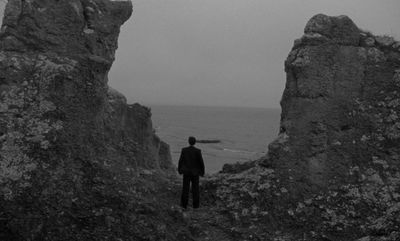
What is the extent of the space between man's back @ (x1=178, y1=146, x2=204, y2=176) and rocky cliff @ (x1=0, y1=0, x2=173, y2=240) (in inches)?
41.8

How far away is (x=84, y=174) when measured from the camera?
988cm

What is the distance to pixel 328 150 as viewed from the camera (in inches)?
436

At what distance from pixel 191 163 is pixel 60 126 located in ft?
9.93

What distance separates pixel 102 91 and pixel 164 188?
8.67ft

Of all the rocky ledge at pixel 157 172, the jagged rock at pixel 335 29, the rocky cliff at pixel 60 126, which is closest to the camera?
the rocky cliff at pixel 60 126

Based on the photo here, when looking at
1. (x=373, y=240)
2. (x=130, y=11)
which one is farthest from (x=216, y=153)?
(x=373, y=240)

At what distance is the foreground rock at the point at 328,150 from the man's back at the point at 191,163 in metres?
0.66

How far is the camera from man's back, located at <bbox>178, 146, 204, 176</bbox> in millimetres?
11216

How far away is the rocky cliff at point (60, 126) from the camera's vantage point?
9.27 meters

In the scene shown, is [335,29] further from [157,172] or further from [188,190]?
[157,172]

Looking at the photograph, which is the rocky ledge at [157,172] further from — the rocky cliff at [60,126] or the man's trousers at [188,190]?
the man's trousers at [188,190]

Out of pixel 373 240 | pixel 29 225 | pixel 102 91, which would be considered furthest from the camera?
pixel 102 91

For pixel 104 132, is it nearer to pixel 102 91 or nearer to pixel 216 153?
pixel 102 91

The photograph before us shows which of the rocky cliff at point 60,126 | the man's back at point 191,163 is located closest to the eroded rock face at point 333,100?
the man's back at point 191,163
